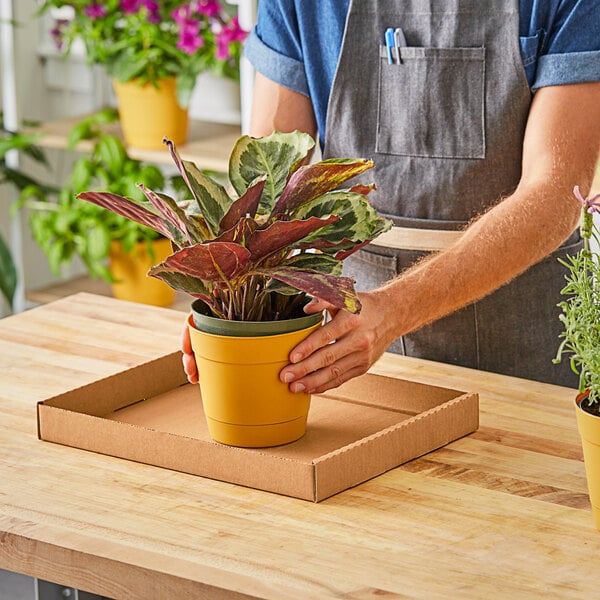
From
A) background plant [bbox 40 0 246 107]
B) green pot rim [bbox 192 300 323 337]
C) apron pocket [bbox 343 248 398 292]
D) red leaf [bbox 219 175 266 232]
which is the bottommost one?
apron pocket [bbox 343 248 398 292]

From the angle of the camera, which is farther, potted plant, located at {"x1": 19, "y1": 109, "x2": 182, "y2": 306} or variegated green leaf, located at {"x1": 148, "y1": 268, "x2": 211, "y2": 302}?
potted plant, located at {"x1": 19, "y1": 109, "x2": 182, "y2": 306}

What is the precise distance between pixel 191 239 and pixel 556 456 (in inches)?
19.4

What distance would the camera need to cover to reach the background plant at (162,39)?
341cm

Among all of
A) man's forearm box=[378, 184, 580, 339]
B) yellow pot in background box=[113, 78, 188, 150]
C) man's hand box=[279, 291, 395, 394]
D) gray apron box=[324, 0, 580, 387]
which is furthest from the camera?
yellow pot in background box=[113, 78, 188, 150]

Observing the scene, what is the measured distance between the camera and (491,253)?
1622 millimetres

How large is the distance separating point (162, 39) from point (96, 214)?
0.56 metres

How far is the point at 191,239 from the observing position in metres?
1.26

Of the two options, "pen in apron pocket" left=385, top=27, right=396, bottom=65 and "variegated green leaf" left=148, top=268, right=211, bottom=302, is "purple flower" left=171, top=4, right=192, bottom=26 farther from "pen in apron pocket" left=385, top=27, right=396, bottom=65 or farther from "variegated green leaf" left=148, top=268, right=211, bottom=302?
"variegated green leaf" left=148, top=268, right=211, bottom=302

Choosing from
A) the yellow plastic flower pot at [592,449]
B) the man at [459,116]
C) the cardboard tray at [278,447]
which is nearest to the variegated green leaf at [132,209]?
the cardboard tray at [278,447]

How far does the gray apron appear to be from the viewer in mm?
1898

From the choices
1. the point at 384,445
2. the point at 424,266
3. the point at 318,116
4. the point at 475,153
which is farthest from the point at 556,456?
the point at 318,116

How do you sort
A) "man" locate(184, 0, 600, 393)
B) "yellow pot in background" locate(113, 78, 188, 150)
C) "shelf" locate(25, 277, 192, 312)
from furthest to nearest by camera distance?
"shelf" locate(25, 277, 192, 312), "yellow pot in background" locate(113, 78, 188, 150), "man" locate(184, 0, 600, 393)

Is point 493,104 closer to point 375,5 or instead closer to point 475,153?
point 475,153

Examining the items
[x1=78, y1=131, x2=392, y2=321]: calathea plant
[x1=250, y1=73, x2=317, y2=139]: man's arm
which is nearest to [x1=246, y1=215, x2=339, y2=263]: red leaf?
[x1=78, y1=131, x2=392, y2=321]: calathea plant
